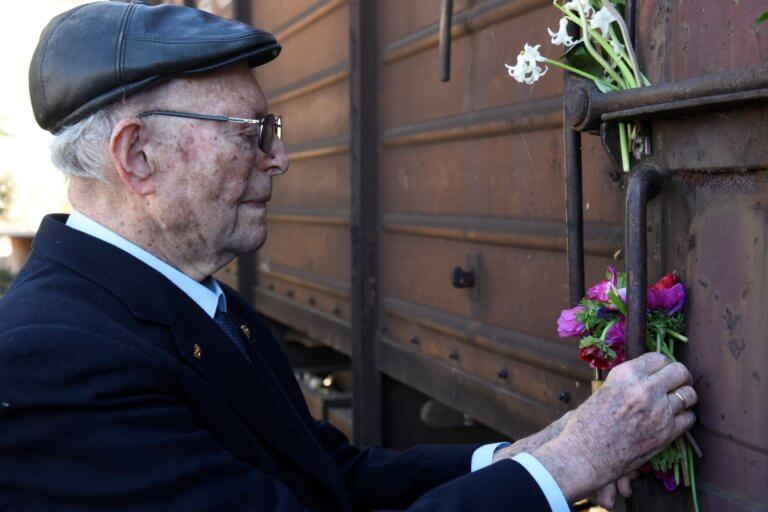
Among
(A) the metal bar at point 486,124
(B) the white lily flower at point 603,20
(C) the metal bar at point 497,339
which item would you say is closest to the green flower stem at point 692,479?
(C) the metal bar at point 497,339

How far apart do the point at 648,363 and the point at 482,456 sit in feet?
2.01

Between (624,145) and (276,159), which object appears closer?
(624,145)

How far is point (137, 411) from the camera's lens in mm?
1509

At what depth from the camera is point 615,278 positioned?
1.75 meters

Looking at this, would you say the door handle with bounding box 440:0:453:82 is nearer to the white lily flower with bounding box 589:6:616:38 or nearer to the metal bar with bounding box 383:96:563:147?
the metal bar with bounding box 383:96:563:147

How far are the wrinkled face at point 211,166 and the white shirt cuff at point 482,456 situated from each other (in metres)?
0.67

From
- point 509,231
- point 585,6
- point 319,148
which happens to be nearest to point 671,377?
point 585,6

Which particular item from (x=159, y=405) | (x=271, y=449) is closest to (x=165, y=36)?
(x=159, y=405)

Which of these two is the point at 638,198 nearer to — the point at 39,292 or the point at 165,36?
the point at 165,36

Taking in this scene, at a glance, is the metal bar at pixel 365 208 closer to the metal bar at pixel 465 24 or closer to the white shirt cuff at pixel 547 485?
the metal bar at pixel 465 24

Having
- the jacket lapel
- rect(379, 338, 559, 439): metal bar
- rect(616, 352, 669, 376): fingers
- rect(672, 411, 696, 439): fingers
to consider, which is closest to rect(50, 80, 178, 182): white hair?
the jacket lapel

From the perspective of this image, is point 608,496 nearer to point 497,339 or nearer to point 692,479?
point 692,479

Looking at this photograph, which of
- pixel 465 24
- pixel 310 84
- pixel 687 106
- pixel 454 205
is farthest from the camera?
pixel 310 84

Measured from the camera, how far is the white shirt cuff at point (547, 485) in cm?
157
